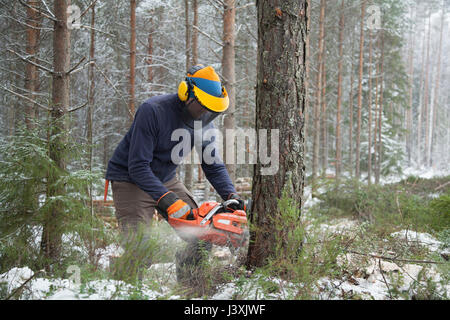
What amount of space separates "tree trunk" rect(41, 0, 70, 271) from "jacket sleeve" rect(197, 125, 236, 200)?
5.02ft

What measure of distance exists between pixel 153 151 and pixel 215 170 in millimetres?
745

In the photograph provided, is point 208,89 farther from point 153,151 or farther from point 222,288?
point 222,288

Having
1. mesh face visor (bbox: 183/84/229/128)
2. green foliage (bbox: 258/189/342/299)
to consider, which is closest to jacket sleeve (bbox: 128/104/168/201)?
mesh face visor (bbox: 183/84/229/128)

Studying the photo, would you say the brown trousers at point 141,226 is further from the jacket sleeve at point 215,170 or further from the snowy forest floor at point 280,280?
the jacket sleeve at point 215,170

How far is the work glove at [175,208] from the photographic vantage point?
8.99ft

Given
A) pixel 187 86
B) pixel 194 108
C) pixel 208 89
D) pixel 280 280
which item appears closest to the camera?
pixel 280 280

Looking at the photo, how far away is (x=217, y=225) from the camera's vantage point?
2670mm

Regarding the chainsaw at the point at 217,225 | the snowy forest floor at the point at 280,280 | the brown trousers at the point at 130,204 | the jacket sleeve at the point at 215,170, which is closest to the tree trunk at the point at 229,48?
the jacket sleeve at the point at 215,170

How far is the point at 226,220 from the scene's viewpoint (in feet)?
8.86

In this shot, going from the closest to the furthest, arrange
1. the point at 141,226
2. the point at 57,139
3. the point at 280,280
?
the point at 280,280 → the point at 141,226 → the point at 57,139

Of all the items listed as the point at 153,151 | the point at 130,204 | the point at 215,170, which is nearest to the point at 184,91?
the point at 153,151
